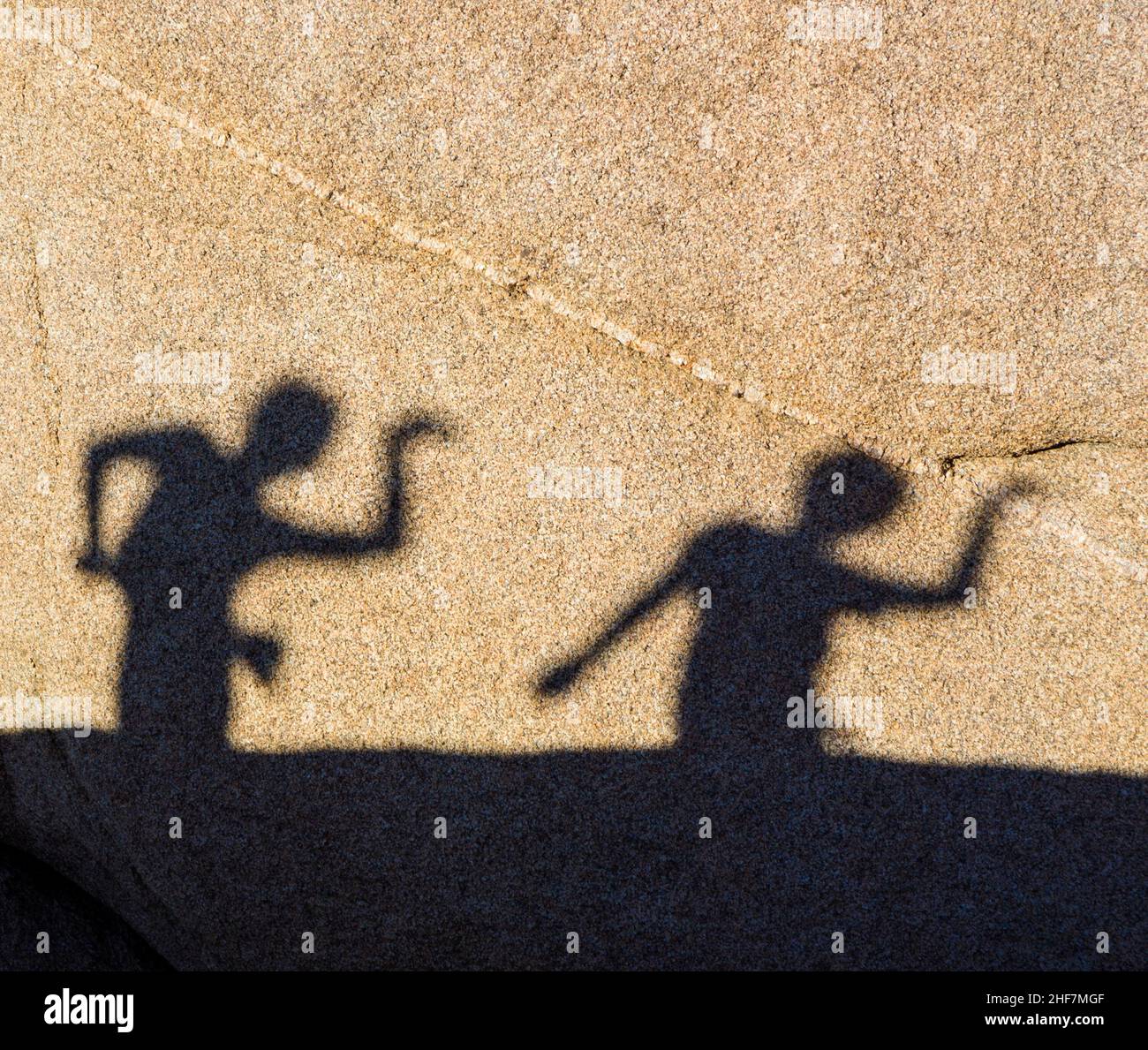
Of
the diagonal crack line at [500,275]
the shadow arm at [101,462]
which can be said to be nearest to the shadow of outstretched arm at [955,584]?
the diagonal crack line at [500,275]

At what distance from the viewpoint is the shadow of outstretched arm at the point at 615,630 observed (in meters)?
2.93

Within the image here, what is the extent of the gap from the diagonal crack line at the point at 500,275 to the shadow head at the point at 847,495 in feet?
0.17

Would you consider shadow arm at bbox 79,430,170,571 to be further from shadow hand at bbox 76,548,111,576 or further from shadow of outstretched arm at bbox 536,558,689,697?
shadow of outstretched arm at bbox 536,558,689,697

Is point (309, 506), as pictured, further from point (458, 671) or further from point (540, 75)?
point (540, 75)

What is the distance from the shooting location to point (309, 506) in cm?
302

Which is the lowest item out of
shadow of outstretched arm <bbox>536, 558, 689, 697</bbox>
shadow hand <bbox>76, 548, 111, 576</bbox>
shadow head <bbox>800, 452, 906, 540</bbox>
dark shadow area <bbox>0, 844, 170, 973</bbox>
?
dark shadow area <bbox>0, 844, 170, 973</bbox>

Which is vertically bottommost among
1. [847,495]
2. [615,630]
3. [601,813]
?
[601,813]

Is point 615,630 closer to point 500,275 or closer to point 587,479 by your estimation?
point 587,479

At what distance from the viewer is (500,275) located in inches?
118

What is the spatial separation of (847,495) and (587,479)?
0.82m

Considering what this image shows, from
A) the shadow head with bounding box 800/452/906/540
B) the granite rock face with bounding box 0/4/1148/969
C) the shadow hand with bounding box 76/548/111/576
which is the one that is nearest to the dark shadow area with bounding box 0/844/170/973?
the granite rock face with bounding box 0/4/1148/969

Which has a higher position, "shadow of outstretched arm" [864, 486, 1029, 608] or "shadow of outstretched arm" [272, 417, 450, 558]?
"shadow of outstretched arm" [272, 417, 450, 558]

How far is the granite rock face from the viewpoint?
9.34 ft

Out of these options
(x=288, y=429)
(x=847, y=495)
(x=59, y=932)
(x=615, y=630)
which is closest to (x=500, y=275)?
(x=288, y=429)
